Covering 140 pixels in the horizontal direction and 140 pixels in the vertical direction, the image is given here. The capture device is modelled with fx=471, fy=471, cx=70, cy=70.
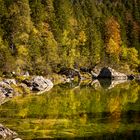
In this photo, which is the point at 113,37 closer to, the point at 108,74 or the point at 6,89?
the point at 108,74

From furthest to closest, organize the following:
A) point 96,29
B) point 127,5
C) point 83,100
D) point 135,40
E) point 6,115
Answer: point 127,5 → point 135,40 → point 96,29 → point 83,100 → point 6,115

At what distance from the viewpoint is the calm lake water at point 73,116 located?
136 ft

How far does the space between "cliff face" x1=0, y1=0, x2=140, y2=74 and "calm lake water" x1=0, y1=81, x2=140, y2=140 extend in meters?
23.4

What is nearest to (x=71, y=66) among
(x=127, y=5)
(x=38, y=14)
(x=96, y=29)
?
(x=38, y=14)

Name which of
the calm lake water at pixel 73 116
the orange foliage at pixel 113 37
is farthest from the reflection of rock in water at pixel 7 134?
the orange foliage at pixel 113 37

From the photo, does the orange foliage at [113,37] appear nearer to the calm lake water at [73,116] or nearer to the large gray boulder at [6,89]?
the calm lake water at [73,116]

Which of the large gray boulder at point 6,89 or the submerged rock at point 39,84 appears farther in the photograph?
the submerged rock at point 39,84

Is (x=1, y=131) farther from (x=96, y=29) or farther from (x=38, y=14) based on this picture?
(x=96, y=29)

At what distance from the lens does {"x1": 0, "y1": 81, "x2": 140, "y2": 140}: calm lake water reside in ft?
136

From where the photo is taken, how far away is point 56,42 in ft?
407

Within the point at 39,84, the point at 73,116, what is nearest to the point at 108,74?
the point at 39,84

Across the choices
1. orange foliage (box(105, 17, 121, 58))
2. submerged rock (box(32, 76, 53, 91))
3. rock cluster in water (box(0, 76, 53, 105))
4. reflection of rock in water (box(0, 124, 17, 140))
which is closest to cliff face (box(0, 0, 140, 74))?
orange foliage (box(105, 17, 121, 58))

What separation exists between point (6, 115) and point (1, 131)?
1241 cm

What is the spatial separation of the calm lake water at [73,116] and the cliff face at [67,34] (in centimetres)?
2336
